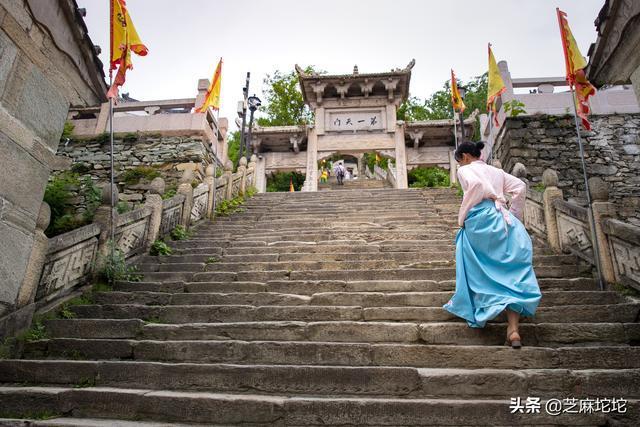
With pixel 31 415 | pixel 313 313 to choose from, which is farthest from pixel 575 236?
pixel 31 415

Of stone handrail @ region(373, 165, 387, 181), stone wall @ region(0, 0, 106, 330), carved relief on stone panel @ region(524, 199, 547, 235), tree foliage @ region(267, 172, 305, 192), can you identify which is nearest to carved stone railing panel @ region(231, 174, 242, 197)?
stone wall @ region(0, 0, 106, 330)

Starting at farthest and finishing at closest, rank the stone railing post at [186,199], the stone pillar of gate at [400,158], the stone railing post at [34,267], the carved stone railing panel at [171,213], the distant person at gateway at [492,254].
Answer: the stone pillar of gate at [400,158]
the stone railing post at [186,199]
the carved stone railing panel at [171,213]
the stone railing post at [34,267]
the distant person at gateway at [492,254]

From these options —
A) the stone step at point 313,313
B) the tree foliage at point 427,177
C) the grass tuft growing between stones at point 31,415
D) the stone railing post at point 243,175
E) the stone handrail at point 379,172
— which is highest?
the stone handrail at point 379,172

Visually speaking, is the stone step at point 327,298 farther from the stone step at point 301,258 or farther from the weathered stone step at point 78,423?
the weathered stone step at point 78,423

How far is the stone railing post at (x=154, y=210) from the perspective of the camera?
5.92 m

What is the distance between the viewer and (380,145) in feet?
47.5

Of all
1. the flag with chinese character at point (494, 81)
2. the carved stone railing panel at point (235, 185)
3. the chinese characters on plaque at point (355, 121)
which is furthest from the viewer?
the chinese characters on plaque at point (355, 121)

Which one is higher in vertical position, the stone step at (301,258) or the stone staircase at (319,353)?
the stone step at (301,258)

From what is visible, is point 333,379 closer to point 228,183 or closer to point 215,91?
point 228,183

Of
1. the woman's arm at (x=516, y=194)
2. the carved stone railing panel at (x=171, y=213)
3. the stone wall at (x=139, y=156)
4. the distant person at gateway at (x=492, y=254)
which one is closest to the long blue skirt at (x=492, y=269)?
the distant person at gateway at (x=492, y=254)

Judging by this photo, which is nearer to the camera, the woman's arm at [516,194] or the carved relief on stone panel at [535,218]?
the woman's arm at [516,194]

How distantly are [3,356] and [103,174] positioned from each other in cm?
858

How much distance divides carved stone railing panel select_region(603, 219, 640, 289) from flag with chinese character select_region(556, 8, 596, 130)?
1.55m

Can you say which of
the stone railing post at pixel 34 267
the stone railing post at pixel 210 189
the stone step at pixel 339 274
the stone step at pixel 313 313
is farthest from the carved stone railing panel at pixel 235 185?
the stone railing post at pixel 34 267
